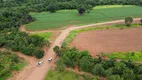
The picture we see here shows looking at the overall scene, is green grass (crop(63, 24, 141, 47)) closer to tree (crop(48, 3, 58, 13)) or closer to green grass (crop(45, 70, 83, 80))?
green grass (crop(45, 70, 83, 80))

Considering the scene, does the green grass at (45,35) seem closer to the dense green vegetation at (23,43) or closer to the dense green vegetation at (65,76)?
the dense green vegetation at (23,43)

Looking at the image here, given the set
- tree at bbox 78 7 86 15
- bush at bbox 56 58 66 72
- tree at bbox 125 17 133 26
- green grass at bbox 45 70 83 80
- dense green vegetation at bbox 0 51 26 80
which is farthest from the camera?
tree at bbox 78 7 86 15

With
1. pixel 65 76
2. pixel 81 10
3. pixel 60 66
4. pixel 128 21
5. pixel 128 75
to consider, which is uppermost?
pixel 81 10

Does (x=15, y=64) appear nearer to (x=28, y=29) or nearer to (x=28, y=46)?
(x=28, y=46)

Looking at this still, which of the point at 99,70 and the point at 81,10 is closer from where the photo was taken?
the point at 99,70

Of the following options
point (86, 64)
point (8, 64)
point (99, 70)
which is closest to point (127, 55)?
point (99, 70)

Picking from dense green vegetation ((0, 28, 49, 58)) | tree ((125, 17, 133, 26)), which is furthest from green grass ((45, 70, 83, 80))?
tree ((125, 17, 133, 26))

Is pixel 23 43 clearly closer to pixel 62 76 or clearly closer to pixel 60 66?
pixel 60 66
